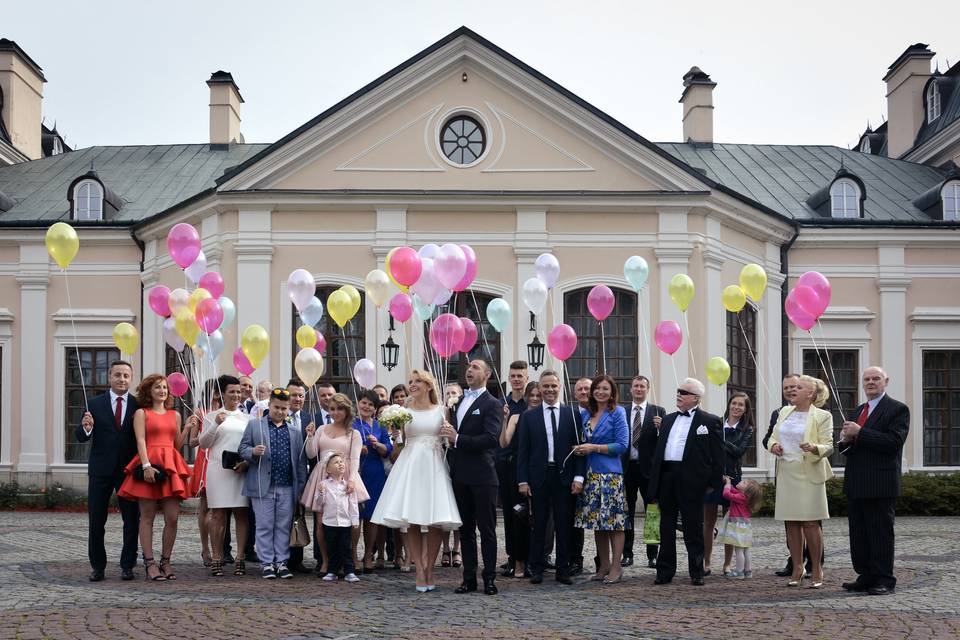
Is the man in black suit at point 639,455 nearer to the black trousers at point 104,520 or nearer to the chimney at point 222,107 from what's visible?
the black trousers at point 104,520

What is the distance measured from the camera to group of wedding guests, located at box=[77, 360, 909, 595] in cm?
919

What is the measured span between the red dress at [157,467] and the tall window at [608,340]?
1005 centimetres

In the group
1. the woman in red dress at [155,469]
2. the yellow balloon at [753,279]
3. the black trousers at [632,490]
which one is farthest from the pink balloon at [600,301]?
the woman in red dress at [155,469]

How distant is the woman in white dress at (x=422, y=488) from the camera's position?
9086 mm

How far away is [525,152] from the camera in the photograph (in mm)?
19188

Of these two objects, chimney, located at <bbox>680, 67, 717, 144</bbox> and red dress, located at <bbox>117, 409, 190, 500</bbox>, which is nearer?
red dress, located at <bbox>117, 409, 190, 500</bbox>

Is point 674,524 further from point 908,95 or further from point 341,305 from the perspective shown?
point 908,95

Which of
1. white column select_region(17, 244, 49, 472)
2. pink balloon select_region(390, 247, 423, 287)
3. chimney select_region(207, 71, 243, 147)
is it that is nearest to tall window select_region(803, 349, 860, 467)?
pink balloon select_region(390, 247, 423, 287)

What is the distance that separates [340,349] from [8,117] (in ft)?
37.3

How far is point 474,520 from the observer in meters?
9.30

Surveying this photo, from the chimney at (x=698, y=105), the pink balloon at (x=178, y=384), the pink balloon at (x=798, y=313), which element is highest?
the chimney at (x=698, y=105)

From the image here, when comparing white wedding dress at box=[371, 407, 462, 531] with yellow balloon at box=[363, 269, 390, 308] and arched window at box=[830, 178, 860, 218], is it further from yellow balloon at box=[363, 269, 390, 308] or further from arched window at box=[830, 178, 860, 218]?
arched window at box=[830, 178, 860, 218]

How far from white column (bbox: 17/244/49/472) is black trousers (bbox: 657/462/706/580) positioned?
48.5ft

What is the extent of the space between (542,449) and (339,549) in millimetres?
1906
